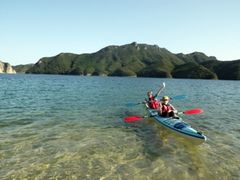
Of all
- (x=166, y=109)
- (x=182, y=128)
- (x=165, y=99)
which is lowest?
(x=182, y=128)

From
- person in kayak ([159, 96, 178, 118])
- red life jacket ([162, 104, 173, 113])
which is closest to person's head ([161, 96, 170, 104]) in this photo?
person in kayak ([159, 96, 178, 118])

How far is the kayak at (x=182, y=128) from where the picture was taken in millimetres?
15373

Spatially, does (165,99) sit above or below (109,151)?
above

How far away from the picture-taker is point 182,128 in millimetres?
16812

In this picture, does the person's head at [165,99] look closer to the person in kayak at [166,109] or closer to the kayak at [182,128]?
the person in kayak at [166,109]

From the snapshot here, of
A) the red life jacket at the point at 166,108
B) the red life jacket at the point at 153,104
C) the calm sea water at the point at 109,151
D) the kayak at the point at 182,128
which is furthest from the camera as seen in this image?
the red life jacket at the point at 153,104

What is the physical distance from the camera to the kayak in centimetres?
1537

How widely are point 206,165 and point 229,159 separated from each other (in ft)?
6.08

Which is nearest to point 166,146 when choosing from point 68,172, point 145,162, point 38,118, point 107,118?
point 145,162

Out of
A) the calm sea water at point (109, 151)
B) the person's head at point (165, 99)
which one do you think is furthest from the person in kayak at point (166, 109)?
the calm sea water at point (109, 151)

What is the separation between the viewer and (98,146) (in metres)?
15.6

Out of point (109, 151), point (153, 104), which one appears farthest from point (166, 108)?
point (109, 151)

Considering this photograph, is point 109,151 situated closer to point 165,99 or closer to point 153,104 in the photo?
point 165,99

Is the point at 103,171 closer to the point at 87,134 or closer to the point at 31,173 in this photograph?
the point at 31,173
